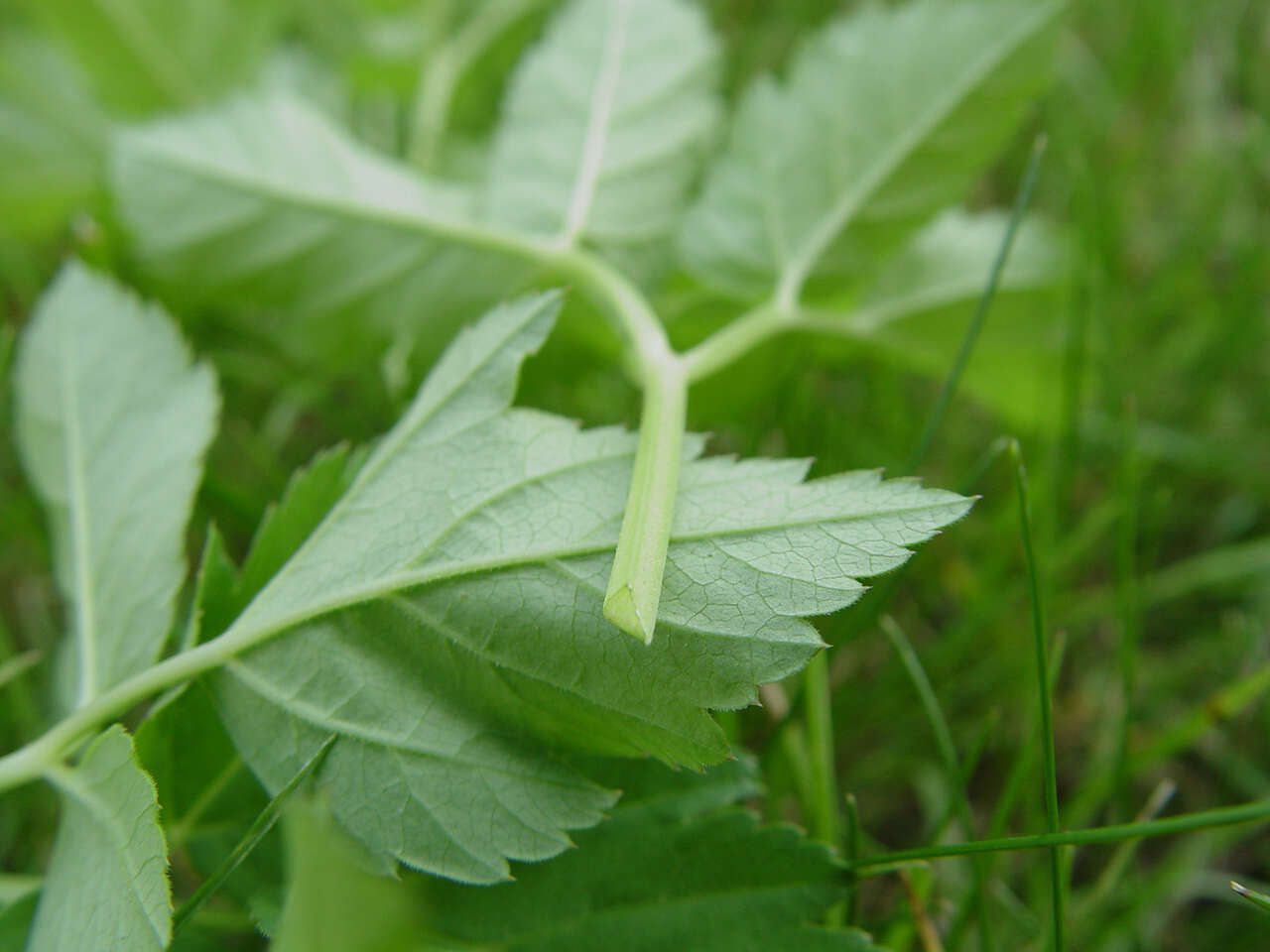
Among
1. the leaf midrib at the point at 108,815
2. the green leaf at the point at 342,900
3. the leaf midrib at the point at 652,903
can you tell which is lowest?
the leaf midrib at the point at 652,903

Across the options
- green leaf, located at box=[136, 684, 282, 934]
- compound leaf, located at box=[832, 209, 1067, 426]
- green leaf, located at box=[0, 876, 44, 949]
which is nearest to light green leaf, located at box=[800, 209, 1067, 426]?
compound leaf, located at box=[832, 209, 1067, 426]

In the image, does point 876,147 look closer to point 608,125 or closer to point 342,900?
point 608,125

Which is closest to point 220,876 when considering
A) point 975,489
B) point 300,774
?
point 300,774

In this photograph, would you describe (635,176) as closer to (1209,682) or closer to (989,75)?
(989,75)

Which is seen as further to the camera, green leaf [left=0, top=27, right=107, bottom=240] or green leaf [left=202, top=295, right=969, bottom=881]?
green leaf [left=0, top=27, right=107, bottom=240]

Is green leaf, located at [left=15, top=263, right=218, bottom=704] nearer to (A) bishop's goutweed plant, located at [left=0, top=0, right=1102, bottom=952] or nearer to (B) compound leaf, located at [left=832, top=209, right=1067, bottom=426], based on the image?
(A) bishop's goutweed plant, located at [left=0, top=0, right=1102, bottom=952]

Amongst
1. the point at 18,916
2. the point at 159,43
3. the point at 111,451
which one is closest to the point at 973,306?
the point at 111,451

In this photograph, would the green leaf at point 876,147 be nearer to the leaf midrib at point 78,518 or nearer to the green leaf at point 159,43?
the leaf midrib at point 78,518

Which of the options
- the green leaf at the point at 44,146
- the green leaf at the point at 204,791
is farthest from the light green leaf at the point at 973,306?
the green leaf at the point at 44,146
